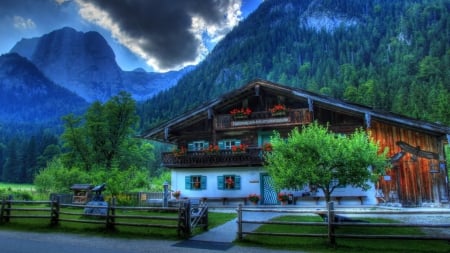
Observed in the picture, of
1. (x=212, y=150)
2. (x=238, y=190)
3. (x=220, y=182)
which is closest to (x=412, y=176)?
(x=238, y=190)

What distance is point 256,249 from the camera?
10.2 metres

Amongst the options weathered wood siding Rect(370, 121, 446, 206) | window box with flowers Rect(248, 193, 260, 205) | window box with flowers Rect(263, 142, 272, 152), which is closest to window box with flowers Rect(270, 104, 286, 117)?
window box with flowers Rect(263, 142, 272, 152)

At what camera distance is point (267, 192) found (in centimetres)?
2436

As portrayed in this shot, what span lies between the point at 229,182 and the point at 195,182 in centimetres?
283

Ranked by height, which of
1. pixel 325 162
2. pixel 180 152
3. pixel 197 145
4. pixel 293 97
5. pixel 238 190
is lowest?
pixel 238 190

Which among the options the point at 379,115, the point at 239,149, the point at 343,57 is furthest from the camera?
the point at 343,57

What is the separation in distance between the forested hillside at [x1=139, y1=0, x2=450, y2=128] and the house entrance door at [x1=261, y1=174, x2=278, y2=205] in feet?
164

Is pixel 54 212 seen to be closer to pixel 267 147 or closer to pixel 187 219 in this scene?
pixel 187 219

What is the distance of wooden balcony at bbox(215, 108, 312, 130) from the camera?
79.7ft

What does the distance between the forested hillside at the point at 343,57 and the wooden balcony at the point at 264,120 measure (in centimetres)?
4824

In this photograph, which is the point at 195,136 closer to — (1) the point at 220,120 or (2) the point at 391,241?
(1) the point at 220,120

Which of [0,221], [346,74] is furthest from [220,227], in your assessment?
[346,74]

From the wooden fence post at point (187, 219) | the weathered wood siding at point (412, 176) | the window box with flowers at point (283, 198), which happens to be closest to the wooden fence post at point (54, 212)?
the wooden fence post at point (187, 219)

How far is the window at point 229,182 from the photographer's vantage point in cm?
2483
